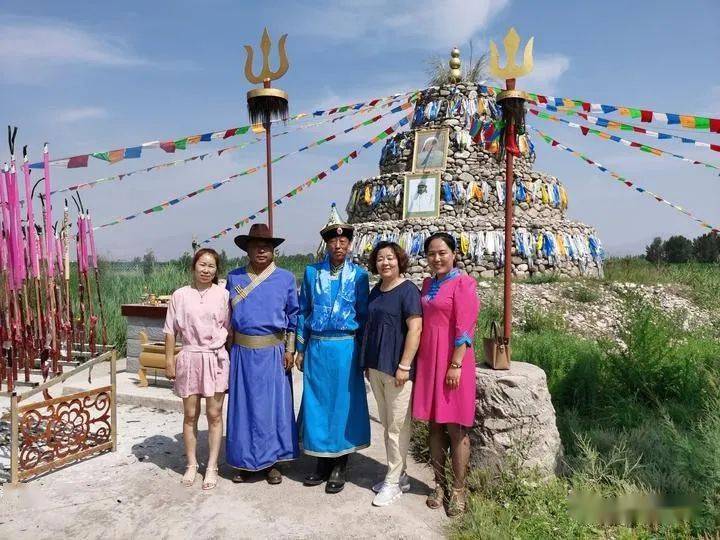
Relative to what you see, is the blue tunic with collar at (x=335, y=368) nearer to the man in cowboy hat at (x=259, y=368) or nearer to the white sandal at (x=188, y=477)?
A: the man in cowboy hat at (x=259, y=368)

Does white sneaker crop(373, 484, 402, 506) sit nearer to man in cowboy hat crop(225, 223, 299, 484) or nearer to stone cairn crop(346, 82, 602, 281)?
man in cowboy hat crop(225, 223, 299, 484)

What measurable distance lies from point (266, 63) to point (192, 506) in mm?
3956

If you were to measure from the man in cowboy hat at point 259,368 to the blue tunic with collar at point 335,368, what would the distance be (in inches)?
8.7

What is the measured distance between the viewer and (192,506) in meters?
3.40

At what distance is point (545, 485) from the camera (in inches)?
131

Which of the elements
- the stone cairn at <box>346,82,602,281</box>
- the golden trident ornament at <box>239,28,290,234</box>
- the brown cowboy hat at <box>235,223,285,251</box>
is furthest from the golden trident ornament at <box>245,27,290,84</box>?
the stone cairn at <box>346,82,602,281</box>

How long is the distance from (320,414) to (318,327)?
0.65 meters

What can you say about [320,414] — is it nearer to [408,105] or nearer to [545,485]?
[545,485]

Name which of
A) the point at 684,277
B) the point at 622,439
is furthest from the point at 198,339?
the point at 684,277

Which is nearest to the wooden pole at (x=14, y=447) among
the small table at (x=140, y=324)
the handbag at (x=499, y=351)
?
the small table at (x=140, y=324)

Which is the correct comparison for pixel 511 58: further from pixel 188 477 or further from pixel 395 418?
pixel 188 477

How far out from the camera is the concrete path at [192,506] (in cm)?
308

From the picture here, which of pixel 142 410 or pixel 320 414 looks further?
pixel 142 410

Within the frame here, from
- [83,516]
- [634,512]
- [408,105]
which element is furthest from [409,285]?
[408,105]
